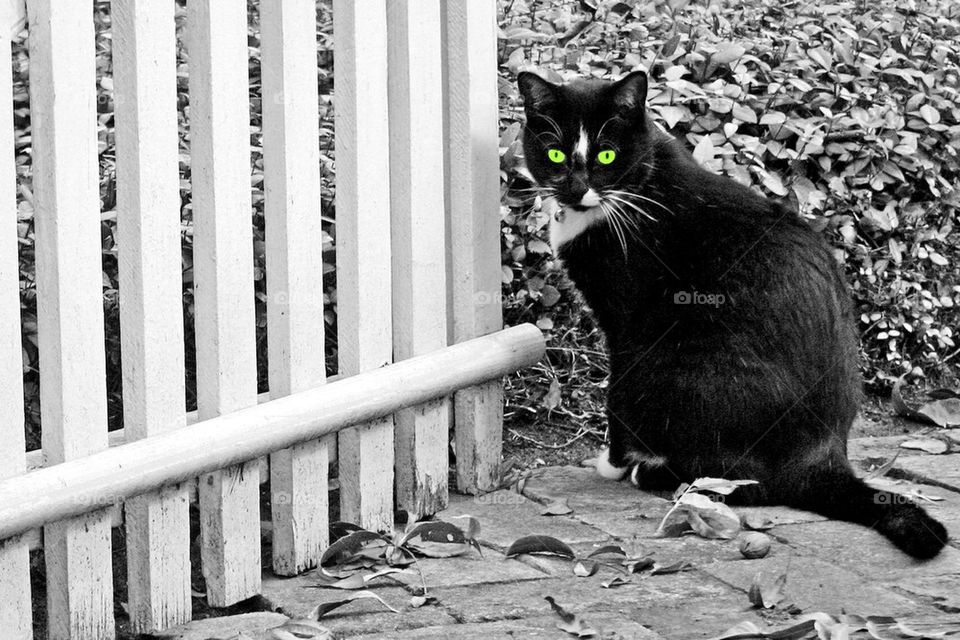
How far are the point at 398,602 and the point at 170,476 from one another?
0.54 metres

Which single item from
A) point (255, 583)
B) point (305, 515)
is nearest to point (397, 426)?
point (305, 515)

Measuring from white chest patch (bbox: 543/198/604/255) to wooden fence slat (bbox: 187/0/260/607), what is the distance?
114cm

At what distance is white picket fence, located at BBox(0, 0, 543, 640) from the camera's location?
6.78 ft

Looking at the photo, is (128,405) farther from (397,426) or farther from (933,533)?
(933,533)

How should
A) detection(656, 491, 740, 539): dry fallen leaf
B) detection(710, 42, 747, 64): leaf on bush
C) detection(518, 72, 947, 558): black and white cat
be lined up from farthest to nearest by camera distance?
detection(710, 42, 747, 64): leaf on bush → detection(518, 72, 947, 558): black and white cat → detection(656, 491, 740, 539): dry fallen leaf

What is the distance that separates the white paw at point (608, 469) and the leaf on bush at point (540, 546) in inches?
25.1

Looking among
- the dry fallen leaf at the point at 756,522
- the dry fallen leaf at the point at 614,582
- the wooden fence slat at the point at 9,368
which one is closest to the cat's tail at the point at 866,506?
the dry fallen leaf at the point at 756,522

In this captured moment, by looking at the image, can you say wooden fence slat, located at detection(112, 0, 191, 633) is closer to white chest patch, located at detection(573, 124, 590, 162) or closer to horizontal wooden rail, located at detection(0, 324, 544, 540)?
horizontal wooden rail, located at detection(0, 324, 544, 540)

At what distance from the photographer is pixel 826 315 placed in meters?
3.08

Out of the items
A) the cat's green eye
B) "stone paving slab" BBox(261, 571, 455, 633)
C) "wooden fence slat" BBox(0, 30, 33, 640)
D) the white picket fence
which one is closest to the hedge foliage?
the cat's green eye

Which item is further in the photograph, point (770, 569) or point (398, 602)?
point (770, 569)

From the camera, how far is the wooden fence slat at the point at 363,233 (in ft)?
8.95

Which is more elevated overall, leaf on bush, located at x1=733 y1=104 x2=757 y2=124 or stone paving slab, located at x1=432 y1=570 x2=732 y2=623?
leaf on bush, located at x1=733 y1=104 x2=757 y2=124

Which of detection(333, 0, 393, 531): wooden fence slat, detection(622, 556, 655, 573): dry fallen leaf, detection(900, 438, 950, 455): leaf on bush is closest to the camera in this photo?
detection(622, 556, 655, 573): dry fallen leaf
